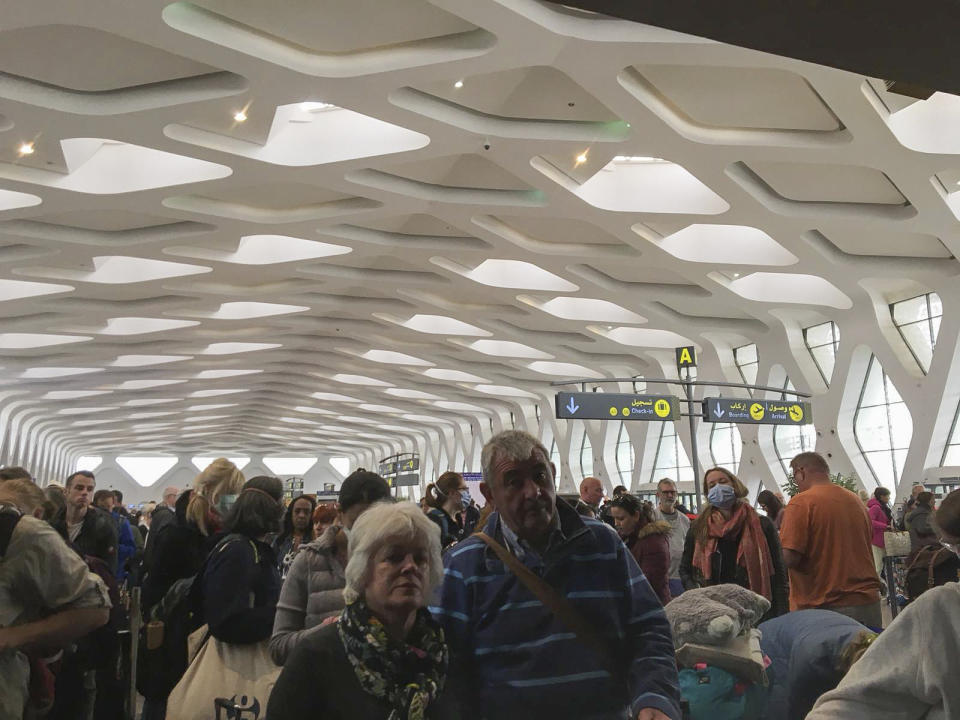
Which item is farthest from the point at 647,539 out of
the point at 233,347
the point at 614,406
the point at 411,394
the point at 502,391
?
the point at 411,394

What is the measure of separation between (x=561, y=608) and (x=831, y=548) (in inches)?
139

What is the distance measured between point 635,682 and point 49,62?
11815mm

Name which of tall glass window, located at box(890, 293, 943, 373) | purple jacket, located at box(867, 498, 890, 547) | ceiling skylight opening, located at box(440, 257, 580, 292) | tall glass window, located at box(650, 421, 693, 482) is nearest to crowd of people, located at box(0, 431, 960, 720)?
purple jacket, located at box(867, 498, 890, 547)

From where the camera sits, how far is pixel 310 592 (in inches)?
138

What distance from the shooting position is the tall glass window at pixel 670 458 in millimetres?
30141

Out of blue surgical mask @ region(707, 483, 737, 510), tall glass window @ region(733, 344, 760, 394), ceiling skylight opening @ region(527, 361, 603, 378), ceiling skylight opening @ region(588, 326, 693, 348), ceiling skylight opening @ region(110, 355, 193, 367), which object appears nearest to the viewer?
blue surgical mask @ region(707, 483, 737, 510)

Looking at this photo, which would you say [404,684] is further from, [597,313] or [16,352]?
[16,352]

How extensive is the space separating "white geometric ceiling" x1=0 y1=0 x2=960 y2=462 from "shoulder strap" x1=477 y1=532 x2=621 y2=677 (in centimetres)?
803

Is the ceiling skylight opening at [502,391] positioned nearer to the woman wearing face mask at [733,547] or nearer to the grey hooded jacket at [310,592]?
the woman wearing face mask at [733,547]

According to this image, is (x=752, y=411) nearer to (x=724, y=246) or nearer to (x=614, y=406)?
(x=614, y=406)

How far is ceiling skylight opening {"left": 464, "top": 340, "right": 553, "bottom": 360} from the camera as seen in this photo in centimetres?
3078

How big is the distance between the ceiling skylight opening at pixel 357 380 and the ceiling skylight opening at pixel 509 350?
9.85m

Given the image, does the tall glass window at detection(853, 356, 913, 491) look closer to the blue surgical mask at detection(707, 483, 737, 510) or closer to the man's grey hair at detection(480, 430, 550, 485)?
the blue surgical mask at detection(707, 483, 737, 510)

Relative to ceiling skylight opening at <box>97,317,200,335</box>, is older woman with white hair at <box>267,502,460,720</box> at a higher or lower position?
lower
